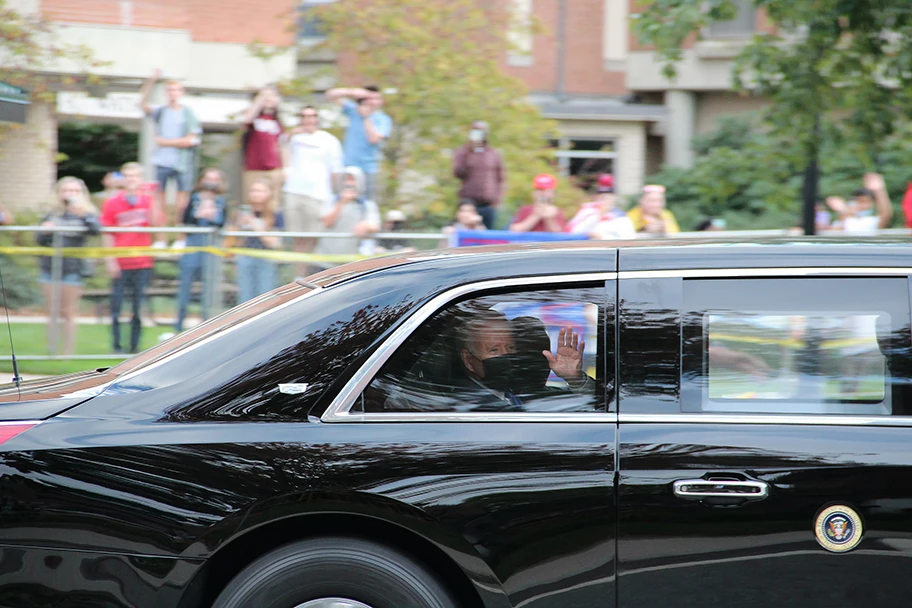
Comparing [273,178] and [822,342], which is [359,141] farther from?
[822,342]

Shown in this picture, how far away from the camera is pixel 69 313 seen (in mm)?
9852

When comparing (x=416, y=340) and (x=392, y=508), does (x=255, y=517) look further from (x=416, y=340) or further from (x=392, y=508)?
(x=416, y=340)

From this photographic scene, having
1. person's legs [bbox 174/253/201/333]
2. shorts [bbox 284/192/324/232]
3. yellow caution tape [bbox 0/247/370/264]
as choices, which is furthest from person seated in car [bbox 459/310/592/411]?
shorts [bbox 284/192/324/232]

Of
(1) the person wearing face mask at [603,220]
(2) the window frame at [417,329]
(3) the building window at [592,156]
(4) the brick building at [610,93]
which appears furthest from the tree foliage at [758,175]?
(2) the window frame at [417,329]

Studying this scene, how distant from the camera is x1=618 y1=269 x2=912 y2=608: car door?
3279mm

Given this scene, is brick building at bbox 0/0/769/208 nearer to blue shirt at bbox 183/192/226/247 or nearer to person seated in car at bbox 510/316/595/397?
blue shirt at bbox 183/192/226/247

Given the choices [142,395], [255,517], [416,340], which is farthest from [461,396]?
[142,395]

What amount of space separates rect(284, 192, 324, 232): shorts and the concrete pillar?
1473cm

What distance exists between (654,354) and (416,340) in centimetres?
73

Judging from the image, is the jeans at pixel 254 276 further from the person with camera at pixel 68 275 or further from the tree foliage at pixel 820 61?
the tree foliage at pixel 820 61

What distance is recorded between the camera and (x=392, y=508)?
10.9ft

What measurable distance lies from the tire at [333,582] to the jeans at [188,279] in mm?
6793

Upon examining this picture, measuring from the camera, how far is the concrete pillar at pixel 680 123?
24.6 m

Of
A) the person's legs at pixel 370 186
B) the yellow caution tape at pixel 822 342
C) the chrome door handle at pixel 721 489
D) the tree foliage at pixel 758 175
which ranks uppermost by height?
the tree foliage at pixel 758 175
